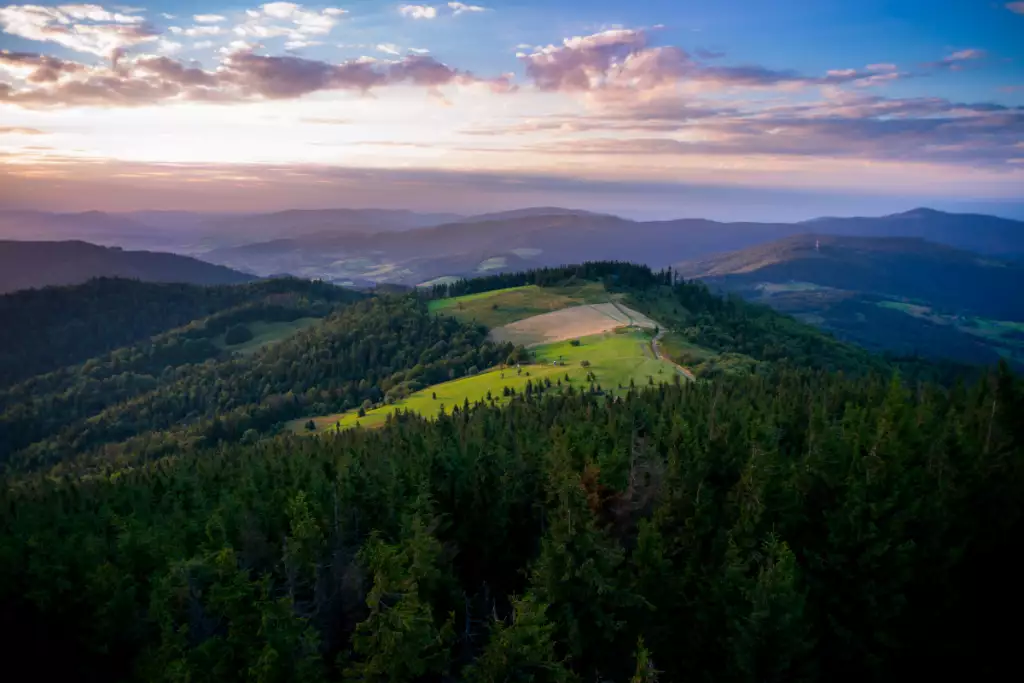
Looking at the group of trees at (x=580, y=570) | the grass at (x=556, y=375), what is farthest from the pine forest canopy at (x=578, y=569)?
the grass at (x=556, y=375)

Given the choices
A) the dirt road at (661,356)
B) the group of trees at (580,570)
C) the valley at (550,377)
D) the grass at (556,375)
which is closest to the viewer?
the group of trees at (580,570)

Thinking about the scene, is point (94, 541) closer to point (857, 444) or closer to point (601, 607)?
point (601, 607)

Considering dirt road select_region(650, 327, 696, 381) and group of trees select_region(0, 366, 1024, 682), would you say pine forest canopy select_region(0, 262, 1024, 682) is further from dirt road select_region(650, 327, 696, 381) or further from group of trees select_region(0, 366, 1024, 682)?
dirt road select_region(650, 327, 696, 381)

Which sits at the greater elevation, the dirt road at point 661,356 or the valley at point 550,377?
the dirt road at point 661,356

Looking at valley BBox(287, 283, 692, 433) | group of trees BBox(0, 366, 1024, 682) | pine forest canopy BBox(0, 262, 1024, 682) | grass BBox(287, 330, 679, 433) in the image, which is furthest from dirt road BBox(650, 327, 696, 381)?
group of trees BBox(0, 366, 1024, 682)

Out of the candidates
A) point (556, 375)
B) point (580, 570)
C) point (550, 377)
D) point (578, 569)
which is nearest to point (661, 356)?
point (556, 375)

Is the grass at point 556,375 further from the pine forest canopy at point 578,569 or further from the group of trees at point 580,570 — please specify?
the group of trees at point 580,570
